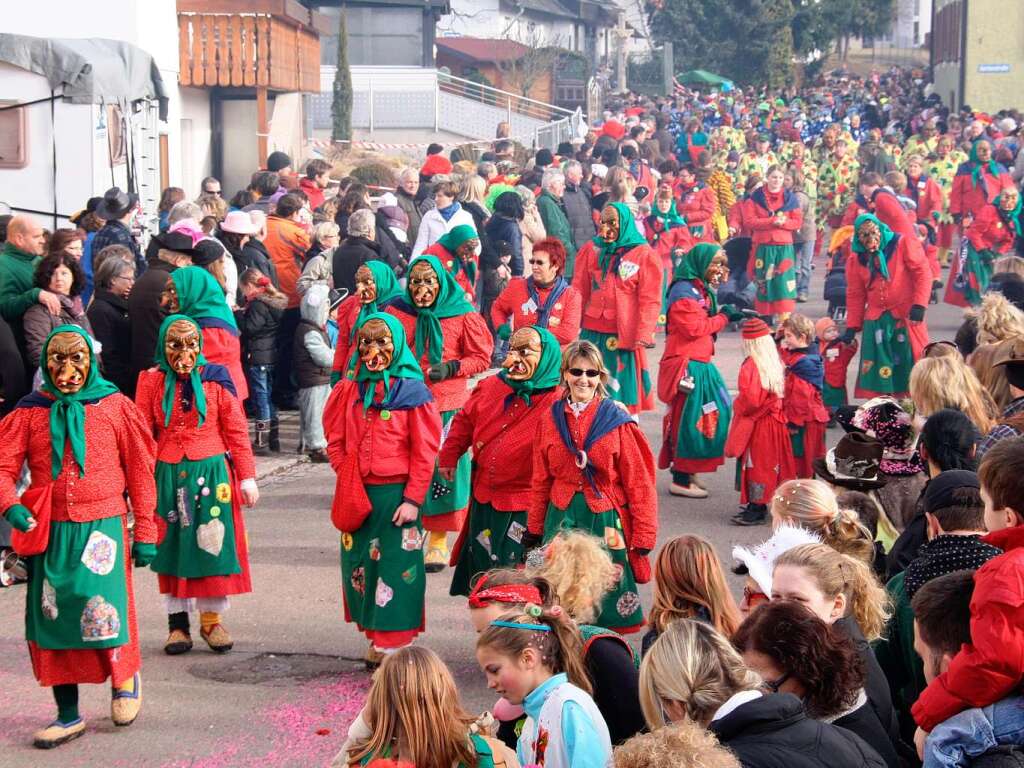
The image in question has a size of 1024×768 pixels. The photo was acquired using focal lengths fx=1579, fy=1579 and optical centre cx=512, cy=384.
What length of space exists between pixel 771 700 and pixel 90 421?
370 centimetres

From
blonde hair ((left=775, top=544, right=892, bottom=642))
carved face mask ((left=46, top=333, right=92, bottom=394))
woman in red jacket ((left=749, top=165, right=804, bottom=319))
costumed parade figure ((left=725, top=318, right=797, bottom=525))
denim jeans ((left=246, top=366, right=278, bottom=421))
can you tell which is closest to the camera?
blonde hair ((left=775, top=544, right=892, bottom=642))

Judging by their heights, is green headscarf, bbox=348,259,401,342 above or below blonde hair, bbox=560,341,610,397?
above

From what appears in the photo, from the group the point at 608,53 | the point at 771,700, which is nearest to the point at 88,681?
the point at 771,700

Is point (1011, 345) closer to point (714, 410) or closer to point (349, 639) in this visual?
point (714, 410)

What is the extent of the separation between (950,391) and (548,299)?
352cm

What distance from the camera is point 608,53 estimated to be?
77.5 m

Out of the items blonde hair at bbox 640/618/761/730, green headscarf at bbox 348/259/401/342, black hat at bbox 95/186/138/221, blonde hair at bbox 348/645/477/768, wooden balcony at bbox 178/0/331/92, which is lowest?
blonde hair at bbox 348/645/477/768

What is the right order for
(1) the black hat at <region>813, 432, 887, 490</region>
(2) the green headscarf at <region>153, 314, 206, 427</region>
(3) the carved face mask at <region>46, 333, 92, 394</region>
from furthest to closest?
(2) the green headscarf at <region>153, 314, 206, 427</region>
(1) the black hat at <region>813, 432, 887, 490</region>
(3) the carved face mask at <region>46, 333, 92, 394</region>

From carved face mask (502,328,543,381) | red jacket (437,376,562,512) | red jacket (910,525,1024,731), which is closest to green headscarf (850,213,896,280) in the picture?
red jacket (437,376,562,512)

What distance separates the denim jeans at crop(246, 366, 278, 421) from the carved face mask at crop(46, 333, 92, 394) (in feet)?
18.6

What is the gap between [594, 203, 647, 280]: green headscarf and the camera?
37.7ft

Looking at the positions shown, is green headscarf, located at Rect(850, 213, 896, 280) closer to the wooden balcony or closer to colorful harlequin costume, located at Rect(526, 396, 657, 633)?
colorful harlequin costume, located at Rect(526, 396, 657, 633)

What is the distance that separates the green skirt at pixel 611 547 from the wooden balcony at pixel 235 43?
17899 mm

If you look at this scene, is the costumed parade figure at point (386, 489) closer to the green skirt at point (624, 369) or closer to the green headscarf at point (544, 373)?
the green headscarf at point (544, 373)
